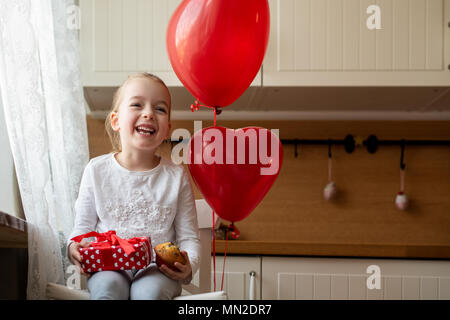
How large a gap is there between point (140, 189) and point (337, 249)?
36.9 inches

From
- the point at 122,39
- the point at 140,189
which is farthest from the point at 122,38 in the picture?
the point at 140,189

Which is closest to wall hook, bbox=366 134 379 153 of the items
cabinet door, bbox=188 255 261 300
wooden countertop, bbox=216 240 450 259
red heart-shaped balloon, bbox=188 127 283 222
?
wooden countertop, bbox=216 240 450 259

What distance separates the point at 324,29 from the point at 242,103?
0.46 metres

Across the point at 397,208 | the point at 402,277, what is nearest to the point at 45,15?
the point at 402,277

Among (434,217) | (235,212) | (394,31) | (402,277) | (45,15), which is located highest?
(394,31)

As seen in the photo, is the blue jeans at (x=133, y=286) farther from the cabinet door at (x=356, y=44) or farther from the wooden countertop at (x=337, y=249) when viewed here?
the cabinet door at (x=356, y=44)

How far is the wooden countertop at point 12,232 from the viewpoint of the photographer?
2.74ft

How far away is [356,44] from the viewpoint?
167cm

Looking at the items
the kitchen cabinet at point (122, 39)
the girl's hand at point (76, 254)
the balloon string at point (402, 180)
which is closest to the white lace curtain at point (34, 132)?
the girl's hand at point (76, 254)

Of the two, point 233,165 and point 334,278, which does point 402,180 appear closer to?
point 334,278

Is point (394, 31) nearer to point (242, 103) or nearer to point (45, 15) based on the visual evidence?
point (242, 103)

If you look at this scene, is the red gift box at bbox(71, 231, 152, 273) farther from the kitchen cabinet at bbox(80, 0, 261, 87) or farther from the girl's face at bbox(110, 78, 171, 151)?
the kitchen cabinet at bbox(80, 0, 261, 87)

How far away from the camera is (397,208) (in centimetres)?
194

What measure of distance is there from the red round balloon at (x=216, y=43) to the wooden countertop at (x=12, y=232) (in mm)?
468
